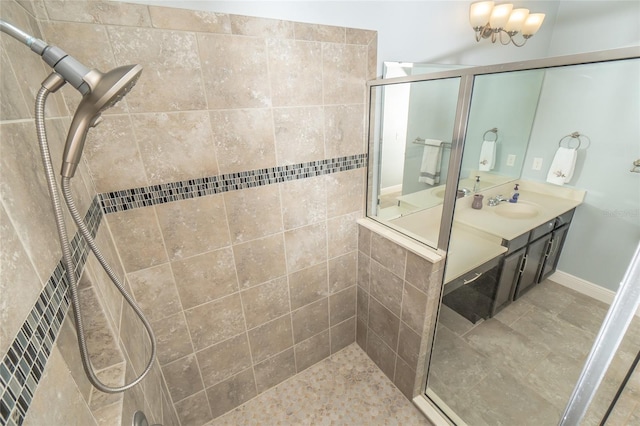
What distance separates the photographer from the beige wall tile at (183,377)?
1314 millimetres

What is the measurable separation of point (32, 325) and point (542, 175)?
2.61 m

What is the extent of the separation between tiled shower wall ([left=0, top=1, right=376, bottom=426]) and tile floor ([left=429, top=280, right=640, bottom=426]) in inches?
33.5

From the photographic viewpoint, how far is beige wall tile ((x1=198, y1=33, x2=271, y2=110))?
101cm

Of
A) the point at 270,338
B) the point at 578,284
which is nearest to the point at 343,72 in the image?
the point at 270,338

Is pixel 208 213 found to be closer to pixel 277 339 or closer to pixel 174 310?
pixel 174 310

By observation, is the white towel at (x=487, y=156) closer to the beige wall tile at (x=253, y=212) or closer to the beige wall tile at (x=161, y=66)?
the beige wall tile at (x=253, y=212)

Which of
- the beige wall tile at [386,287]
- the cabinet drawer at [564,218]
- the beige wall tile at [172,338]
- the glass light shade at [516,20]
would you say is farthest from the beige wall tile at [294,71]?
the cabinet drawer at [564,218]

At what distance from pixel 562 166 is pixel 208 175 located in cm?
225

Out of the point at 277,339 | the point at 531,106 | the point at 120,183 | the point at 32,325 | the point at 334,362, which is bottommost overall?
the point at 334,362

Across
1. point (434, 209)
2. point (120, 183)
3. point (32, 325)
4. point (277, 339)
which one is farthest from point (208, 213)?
point (434, 209)

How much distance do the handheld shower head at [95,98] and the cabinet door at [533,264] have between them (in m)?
2.29

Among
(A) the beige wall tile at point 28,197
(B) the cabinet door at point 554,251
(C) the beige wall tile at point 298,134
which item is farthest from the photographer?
(B) the cabinet door at point 554,251

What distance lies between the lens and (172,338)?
1267 millimetres

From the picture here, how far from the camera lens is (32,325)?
1.45 ft
